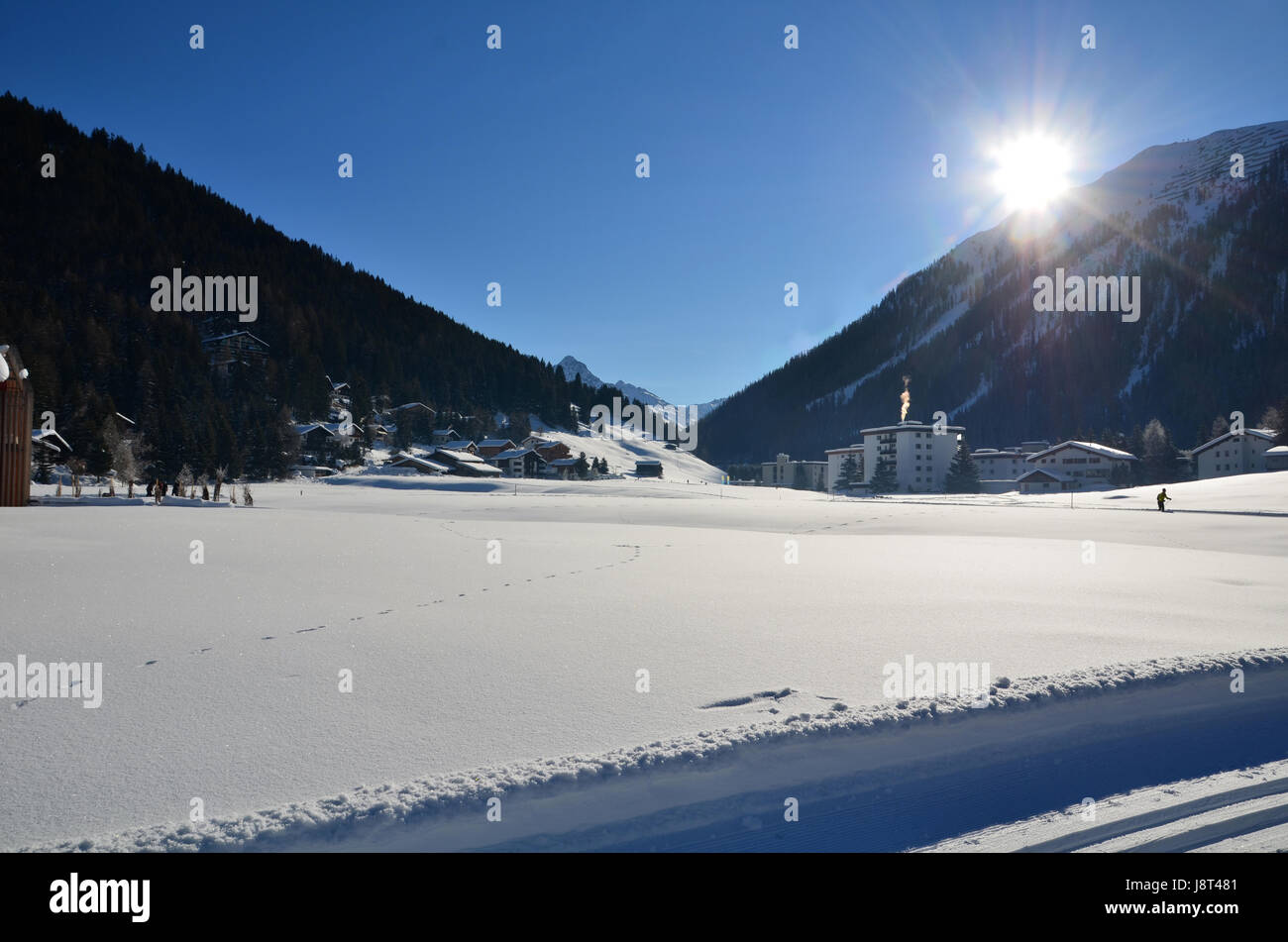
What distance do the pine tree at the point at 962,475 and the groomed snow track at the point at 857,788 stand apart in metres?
84.7

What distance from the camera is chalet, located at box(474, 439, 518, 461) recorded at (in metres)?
88.0

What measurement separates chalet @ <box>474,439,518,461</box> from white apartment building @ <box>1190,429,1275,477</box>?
3357 inches

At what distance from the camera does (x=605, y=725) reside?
4.16 m

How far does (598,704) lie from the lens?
4508 millimetres

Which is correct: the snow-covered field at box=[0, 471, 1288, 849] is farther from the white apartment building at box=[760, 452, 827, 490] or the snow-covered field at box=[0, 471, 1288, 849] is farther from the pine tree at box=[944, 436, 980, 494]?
the white apartment building at box=[760, 452, 827, 490]

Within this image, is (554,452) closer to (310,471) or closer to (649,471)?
(649,471)

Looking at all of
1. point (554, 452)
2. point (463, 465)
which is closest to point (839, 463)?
point (554, 452)

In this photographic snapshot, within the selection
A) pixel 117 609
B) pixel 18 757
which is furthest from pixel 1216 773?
pixel 117 609

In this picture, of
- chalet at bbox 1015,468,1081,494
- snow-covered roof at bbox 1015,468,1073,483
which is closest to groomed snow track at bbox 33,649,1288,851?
chalet at bbox 1015,468,1081,494

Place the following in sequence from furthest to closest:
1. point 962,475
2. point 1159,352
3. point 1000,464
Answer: point 1159,352 < point 1000,464 < point 962,475

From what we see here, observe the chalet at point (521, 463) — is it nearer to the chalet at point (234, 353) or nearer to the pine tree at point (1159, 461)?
the chalet at point (234, 353)

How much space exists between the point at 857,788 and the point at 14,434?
88.4 feet
